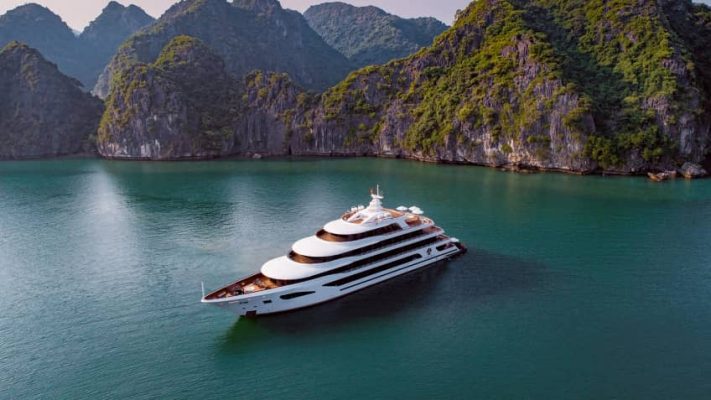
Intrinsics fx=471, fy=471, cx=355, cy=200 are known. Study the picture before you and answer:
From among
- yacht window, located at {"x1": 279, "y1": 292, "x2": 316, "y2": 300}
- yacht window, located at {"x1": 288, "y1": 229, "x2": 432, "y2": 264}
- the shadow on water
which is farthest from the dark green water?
yacht window, located at {"x1": 288, "y1": 229, "x2": 432, "y2": 264}

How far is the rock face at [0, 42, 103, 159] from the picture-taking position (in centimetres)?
16138

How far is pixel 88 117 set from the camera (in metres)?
177

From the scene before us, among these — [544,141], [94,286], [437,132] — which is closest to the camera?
[94,286]

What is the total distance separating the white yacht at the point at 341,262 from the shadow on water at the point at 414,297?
93 centimetres

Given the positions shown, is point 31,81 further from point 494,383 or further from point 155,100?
point 494,383

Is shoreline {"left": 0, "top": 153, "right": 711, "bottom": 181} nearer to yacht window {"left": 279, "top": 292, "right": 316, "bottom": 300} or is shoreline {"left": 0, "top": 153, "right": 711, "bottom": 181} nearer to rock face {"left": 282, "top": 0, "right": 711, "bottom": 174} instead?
rock face {"left": 282, "top": 0, "right": 711, "bottom": 174}

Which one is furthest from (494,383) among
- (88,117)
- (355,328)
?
(88,117)

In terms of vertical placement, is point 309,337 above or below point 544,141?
below

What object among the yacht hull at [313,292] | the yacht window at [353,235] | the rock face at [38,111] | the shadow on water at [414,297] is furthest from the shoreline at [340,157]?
the yacht hull at [313,292]

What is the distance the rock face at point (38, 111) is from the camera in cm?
16138

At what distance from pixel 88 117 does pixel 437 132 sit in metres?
132

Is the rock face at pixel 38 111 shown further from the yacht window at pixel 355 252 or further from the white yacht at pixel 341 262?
the yacht window at pixel 355 252

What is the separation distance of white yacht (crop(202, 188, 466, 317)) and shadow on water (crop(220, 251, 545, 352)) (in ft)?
3.07

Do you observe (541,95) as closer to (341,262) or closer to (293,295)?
(341,262)
